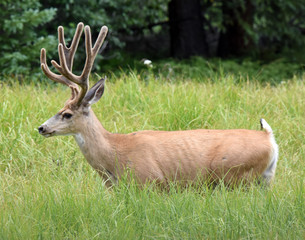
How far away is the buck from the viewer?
486cm

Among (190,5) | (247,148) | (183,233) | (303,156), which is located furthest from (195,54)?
(183,233)

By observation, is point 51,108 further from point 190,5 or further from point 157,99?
point 190,5

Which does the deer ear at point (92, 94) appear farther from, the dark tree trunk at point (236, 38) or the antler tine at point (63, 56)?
the dark tree trunk at point (236, 38)

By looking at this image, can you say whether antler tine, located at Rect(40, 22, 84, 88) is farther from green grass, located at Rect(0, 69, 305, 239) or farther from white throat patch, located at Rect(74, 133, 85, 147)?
green grass, located at Rect(0, 69, 305, 239)

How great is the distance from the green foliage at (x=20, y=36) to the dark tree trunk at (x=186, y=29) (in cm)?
442

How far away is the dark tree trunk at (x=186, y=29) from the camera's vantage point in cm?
1343

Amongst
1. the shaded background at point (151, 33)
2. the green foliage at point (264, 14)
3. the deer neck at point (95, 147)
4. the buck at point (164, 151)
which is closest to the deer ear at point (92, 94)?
the buck at point (164, 151)

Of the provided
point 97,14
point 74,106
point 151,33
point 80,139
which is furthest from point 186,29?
point 80,139

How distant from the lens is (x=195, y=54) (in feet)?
44.7

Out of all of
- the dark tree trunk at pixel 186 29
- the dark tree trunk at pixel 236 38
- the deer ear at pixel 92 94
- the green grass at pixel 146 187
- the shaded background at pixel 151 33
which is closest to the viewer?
the green grass at pixel 146 187

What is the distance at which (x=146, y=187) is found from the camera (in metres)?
4.59

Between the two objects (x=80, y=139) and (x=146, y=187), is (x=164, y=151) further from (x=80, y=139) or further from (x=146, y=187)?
(x=80, y=139)

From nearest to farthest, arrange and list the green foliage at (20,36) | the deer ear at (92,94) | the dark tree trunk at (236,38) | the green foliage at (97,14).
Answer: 1. the deer ear at (92,94)
2. the green foliage at (20,36)
3. the green foliage at (97,14)
4. the dark tree trunk at (236,38)

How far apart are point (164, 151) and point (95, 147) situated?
0.60 m
